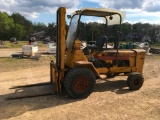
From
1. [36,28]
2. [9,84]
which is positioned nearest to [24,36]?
[36,28]

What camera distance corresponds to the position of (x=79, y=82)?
23.0ft

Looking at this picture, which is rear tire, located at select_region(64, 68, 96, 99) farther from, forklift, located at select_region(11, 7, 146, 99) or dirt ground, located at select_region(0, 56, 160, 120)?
dirt ground, located at select_region(0, 56, 160, 120)

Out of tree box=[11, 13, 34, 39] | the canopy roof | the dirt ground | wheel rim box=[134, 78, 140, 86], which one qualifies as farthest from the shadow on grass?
tree box=[11, 13, 34, 39]

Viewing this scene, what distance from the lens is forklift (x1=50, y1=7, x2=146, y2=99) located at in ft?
22.9

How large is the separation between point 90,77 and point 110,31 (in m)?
2.29

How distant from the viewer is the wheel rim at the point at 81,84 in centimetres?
696

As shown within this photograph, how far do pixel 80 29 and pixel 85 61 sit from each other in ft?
3.40

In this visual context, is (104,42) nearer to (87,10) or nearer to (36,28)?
(87,10)

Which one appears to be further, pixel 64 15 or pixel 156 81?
pixel 156 81

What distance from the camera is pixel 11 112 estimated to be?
5.91 m

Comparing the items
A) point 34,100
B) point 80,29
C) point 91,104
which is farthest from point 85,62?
point 34,100

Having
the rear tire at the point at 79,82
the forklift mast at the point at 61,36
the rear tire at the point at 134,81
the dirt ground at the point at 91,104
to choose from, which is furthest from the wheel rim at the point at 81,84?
the rear tire at the point at 134,81

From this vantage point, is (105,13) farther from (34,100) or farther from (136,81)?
(34,100)

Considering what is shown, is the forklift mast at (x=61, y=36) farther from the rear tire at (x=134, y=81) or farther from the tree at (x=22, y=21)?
the tree at (x=22, y=21)
